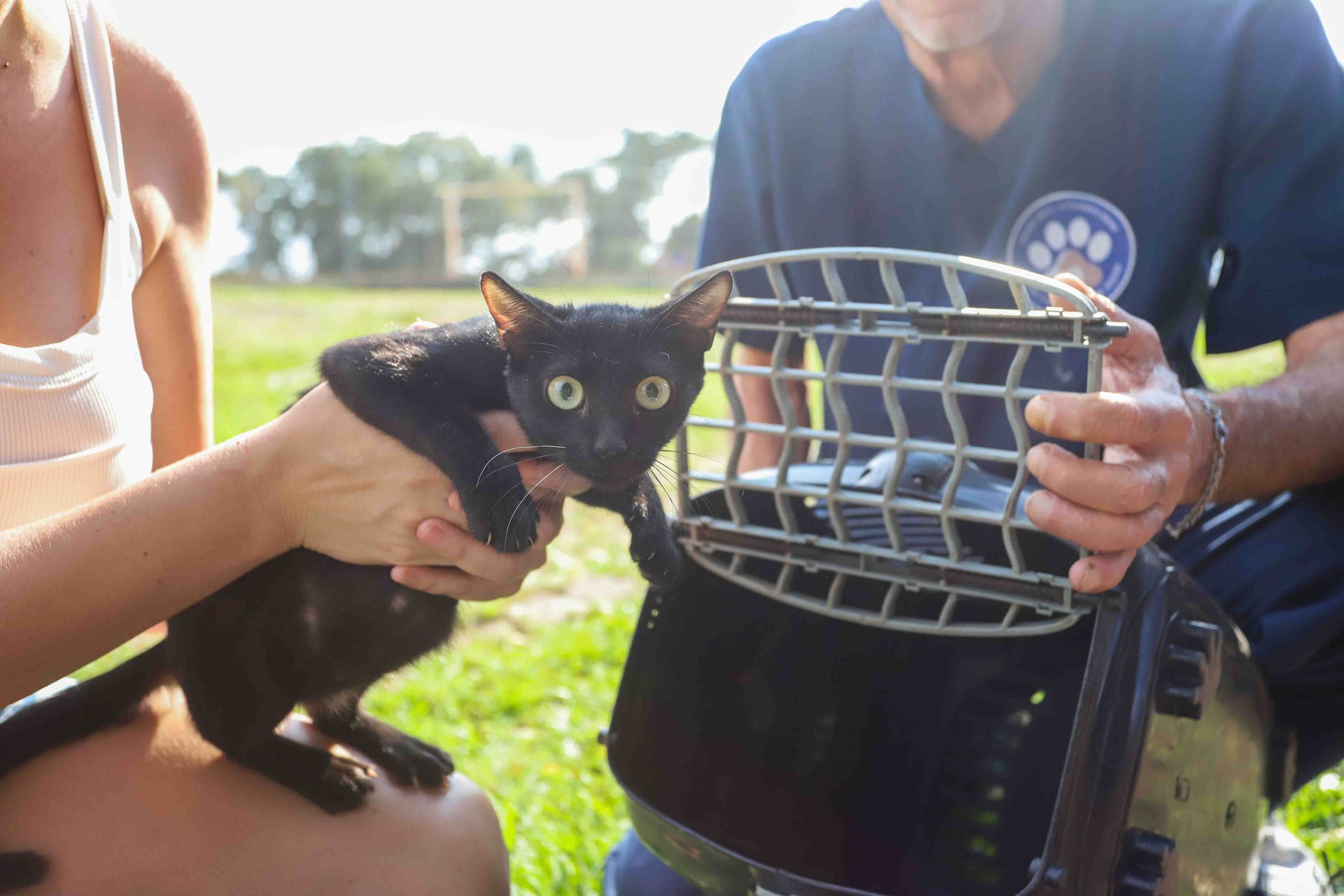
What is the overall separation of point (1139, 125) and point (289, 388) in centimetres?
392

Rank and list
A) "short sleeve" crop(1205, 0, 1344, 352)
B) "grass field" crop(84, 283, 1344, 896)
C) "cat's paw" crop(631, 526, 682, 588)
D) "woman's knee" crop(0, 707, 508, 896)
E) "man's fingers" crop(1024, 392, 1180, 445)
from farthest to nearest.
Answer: "grass field" crop(84, 283, 1344, 896), "short sleeve" crop(1205, 0, 1344, 352), "cat's paw" crop(631, 526, 682, 588), "woman's knee" crop(0, 707, 508, 896), "man's fingers" crop(1024, 392, 1180, 445)

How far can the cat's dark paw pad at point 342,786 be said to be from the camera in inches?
44.6

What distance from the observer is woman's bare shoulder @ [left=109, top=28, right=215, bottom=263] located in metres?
1.25

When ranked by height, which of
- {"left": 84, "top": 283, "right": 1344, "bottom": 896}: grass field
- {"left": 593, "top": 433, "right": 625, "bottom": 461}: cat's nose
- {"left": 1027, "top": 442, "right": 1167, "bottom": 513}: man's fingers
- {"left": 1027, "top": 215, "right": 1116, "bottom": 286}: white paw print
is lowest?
{"left": 84, "top": 283, "right": 1344, "bottom": 896}: grass field

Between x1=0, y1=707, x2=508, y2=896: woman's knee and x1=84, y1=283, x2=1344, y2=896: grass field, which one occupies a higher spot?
x1=0, y1=707, x2=508, y2=896: woman's knee

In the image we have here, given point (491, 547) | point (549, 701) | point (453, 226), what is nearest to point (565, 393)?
point (491, 547)

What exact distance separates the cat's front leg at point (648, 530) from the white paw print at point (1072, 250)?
713 millimetres

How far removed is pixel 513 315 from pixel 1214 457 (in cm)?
77

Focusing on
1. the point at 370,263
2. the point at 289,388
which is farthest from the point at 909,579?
the point at 370,263

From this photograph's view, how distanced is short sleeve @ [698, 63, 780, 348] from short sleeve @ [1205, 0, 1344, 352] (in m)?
0.68

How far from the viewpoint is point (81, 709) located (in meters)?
1.11

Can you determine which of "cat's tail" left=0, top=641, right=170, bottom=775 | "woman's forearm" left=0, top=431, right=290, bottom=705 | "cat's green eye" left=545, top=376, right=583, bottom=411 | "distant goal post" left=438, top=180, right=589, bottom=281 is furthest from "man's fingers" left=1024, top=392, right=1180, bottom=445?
"distant goal post" left=438, top=180, right=589, bottom=281

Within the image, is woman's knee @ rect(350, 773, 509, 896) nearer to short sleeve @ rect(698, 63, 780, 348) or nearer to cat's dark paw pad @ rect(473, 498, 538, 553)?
cat's dark paw pad @ rect(473, 498, 538, 553)

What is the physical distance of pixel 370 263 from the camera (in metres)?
8.91
